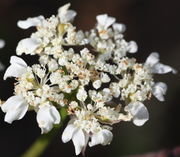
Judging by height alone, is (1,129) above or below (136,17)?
below

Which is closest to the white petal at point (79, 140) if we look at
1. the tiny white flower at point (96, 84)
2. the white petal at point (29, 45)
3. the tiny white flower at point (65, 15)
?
the tiny white flower at point (96, 84)

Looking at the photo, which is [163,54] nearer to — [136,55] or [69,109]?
[136,55]

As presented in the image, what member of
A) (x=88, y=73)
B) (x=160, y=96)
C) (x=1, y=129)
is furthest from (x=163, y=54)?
(x=88, y=73)

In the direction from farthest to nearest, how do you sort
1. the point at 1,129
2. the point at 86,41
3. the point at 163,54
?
the point at 163,54 → the point at 1,129 → the point at 86,41

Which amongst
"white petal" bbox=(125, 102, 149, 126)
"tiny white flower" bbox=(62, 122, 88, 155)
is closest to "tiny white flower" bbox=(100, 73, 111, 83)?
"white petal" bbox=(125, 102, 149, 126)

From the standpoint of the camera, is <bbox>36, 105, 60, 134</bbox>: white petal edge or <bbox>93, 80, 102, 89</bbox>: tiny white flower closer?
<bbox>36, 105, 60, 134</bbox>: white petal edge

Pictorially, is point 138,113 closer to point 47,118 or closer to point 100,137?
point 100,137

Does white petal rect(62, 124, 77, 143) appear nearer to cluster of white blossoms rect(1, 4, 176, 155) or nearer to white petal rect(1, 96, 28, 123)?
cluster of white blossoms rect(1, 4, 176, 155)
